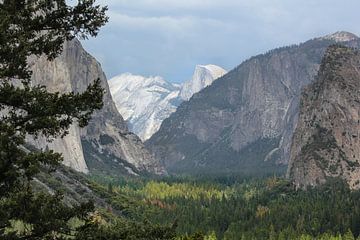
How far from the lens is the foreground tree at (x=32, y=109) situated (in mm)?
27000

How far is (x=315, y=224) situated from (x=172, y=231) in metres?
175

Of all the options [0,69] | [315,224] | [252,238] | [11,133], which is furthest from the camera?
[315,224]

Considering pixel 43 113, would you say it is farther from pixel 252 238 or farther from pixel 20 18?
pixel 252 238

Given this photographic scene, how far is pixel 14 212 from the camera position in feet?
88.6

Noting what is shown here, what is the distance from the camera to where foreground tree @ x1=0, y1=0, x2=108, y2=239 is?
2700 centimetres

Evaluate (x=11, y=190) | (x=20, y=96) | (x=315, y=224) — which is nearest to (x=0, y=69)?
(x=20, y=96)

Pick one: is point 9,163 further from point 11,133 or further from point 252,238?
point 252,238

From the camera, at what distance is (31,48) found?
1137 inches

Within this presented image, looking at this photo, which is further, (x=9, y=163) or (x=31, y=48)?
(x=31, y=48)

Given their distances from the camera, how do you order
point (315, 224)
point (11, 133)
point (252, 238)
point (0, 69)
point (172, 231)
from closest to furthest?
1. point (11, 133)
2. point (0, 69)
3. point (172, 231)
4. point (252, 238)
5. point (315, 224)

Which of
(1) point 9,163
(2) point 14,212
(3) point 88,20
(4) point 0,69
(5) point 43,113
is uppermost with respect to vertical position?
(3) point 88,20

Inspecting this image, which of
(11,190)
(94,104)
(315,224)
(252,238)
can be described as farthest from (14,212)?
A: (315,224)

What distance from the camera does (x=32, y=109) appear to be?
91.4 ft

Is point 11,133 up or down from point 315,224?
up
